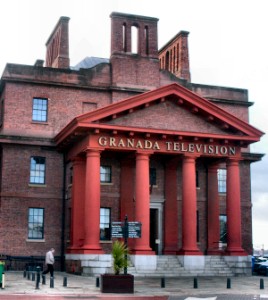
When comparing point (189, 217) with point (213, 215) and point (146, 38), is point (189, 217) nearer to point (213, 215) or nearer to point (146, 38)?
point (213, 215)

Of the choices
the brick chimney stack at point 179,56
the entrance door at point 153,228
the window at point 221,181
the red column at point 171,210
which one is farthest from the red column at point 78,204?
the brick chimney stack at point 179,56

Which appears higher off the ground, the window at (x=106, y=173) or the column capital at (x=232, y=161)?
the column capital at (x=232, y=161)

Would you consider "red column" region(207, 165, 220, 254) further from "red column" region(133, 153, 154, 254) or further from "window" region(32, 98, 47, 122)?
"window" region(32, 98, 47, 122)

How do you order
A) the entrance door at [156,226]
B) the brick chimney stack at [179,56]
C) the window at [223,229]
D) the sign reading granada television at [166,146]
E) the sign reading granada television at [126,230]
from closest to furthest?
the sign reading granada television at [126,230], the sign reading granada television at [166,146], the entrance door at [156,226], the window at [223,229], the brick chimney stack at [179,56]

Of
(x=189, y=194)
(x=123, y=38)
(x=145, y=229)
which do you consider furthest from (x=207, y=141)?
(x=123, y=38)

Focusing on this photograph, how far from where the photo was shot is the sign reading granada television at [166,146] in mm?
33072

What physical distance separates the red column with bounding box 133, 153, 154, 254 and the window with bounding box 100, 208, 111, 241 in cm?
425

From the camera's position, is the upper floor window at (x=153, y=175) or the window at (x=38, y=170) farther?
the upper floor window at (x=153, y=175)

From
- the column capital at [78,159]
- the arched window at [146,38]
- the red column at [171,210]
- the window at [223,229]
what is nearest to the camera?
the column capital at [78,159]

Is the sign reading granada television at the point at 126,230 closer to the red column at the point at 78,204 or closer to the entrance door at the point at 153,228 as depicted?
the red column at the point at 78,204

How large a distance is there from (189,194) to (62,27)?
14959mm

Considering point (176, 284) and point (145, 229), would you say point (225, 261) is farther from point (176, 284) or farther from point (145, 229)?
point (176, 284)

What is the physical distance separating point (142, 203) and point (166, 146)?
12.3 feet

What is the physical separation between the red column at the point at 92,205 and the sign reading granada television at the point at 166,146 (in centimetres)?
101
